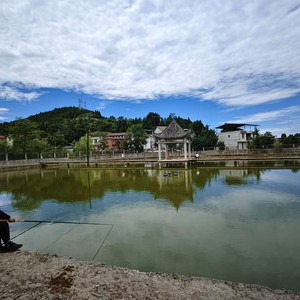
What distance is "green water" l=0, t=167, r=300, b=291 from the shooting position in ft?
18.1

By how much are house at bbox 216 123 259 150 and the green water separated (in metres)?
39.2

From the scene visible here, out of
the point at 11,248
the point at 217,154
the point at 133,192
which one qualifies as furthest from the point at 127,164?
the point at 11,248

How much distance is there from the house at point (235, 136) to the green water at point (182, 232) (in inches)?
1544

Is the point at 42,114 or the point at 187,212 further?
the point at 42,114

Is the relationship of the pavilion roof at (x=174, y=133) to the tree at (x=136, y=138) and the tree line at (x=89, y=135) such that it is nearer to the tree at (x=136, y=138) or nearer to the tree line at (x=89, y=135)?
the tree line at (x=89, y=135)

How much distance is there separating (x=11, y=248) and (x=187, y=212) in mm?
6449

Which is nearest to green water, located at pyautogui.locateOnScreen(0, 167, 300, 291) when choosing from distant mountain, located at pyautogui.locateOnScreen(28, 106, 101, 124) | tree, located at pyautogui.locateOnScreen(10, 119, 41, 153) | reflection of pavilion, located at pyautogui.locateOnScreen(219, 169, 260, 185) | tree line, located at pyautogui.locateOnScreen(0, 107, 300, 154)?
reflection of pavilion, located at pyautogui.locateOnScreen(219, 169, 260, 185)

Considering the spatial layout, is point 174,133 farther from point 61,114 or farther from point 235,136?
point 61,114

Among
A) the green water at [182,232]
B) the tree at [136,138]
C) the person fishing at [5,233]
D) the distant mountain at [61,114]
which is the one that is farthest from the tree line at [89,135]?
the person fishing at [5,233]

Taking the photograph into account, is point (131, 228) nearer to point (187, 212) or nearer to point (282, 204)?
point (187, 212)

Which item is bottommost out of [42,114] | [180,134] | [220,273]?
[220,273]

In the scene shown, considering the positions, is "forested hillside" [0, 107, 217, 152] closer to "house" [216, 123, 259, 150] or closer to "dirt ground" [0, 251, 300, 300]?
"house" [216, 123, 259, 150]

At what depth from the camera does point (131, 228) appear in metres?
8.20

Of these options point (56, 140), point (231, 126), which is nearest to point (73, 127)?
point (56, 140)
